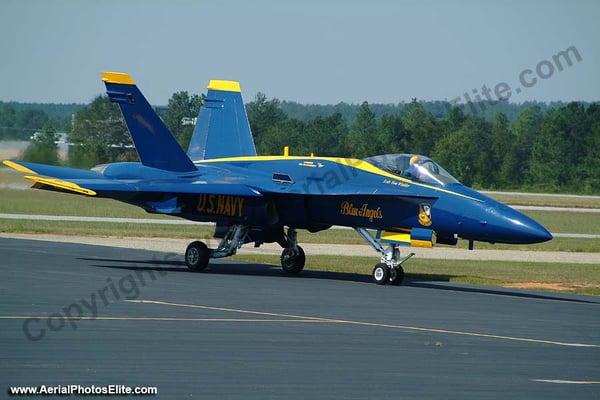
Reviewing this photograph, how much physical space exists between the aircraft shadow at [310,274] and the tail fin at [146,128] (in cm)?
227

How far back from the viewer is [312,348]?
14242mm

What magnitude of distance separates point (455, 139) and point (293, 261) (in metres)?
56.2

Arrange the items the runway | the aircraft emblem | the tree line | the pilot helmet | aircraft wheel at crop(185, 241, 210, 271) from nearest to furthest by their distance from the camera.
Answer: the runway → the aircraft emblem → the pilot helmet → aircraft wheel at crop(185, 241, 210, 271) → the tree line

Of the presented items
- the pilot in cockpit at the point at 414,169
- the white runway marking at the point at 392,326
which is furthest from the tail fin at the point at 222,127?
the white runway marking at the point at 392,326

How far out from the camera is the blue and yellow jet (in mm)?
21969

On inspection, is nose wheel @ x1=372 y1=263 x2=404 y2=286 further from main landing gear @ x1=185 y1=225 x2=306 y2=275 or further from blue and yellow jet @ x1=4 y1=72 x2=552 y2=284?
main landing gear @ x1=185 y1=225 x2=306 y2=275

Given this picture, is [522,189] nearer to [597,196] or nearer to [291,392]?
[597,196]

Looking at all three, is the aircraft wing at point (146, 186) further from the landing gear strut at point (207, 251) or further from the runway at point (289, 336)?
the runway at point (289, 336)

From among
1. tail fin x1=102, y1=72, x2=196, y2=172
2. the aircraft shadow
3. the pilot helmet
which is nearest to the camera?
the pilot helmet

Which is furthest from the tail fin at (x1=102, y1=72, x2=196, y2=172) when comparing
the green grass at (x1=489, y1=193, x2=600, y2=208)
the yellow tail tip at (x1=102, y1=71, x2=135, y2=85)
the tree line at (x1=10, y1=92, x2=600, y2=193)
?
the green grass at (x1=489, y1=193, x2=600, y2=208)

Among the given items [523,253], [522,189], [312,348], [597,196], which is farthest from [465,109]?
[312,348]

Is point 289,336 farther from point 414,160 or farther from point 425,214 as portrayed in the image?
point 414,160

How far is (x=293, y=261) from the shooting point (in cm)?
2547

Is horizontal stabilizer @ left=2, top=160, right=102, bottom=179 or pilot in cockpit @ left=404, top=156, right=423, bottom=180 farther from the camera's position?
horizontal stabilizer @ left=2, top=160, right=102, bottom=179
